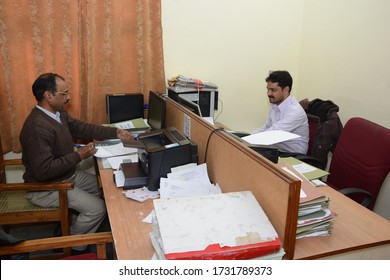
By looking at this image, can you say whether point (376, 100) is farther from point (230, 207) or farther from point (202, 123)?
point (230, 207)

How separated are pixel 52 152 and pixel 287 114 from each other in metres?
1.76

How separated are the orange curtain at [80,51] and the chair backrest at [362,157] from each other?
1641 mm

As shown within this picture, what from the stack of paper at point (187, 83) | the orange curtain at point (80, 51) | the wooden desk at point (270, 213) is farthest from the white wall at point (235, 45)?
the wooden desk at point (270, 213)

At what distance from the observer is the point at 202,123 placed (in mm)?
1841

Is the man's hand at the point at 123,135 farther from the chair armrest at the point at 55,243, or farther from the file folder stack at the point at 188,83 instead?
the chair armrest at the point at 55,243

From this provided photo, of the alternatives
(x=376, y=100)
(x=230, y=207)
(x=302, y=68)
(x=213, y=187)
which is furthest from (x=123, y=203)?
(x=302, y=68)

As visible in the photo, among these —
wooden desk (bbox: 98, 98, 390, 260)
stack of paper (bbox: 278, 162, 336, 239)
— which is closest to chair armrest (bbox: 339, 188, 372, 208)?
wooden desk (bbox: 98, 98, 390, 260)

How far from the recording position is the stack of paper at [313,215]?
4.10 ft

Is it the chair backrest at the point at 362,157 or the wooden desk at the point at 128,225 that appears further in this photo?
the chair backrest at the point at 362,157

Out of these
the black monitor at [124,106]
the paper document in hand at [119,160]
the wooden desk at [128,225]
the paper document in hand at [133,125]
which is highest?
the black monitor at [124,106]

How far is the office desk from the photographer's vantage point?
4.00 ft

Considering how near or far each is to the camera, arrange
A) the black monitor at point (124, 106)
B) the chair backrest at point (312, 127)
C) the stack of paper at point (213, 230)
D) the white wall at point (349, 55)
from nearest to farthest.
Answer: the stack of paper at point (213, 230) < the white wall at point (349, 55) < the chair backrest at point (312, 127) < the black monitor at point (124, 106)

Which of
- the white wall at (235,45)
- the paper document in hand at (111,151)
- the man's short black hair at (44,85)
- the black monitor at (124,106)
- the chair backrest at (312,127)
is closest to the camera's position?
the man's short black hair at (44,85)

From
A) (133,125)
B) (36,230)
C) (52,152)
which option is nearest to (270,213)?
(52,152)
